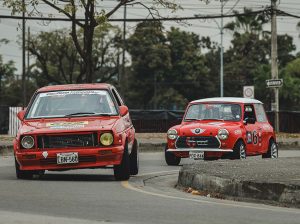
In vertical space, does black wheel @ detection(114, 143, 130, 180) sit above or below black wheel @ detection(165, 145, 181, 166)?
above

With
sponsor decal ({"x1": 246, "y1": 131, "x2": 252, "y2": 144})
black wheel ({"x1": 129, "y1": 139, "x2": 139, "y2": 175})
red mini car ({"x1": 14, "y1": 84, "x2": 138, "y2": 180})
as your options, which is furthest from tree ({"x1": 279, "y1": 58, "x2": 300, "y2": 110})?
red mini car ({"x1": 14, "y1": 84, "x2": 138, "y2": 180})

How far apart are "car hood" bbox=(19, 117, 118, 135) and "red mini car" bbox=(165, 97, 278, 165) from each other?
5303 mm

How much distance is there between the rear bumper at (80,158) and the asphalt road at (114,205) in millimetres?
270

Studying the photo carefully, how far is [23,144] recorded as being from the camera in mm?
14750

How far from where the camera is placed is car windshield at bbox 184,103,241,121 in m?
21.1

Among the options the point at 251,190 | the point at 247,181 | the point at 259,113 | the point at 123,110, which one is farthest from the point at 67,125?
the point at 259,113

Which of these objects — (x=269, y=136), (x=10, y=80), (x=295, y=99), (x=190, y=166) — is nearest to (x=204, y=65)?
(x=295, y=99)

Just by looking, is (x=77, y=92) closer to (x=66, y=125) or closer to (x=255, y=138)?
(x=66, y=125)

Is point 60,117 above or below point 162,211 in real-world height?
above

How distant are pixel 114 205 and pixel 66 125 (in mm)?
4256

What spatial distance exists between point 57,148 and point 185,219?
5.66 m

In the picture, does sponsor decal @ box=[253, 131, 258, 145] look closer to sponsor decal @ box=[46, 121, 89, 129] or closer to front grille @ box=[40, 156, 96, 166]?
sponsor decal @ box=[46, 121, 89, 129]

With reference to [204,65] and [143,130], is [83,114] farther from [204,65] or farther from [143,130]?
[204,65]

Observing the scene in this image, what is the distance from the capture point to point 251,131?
2130cm
